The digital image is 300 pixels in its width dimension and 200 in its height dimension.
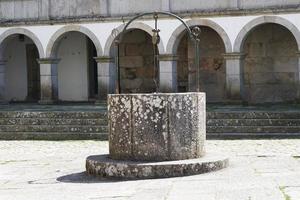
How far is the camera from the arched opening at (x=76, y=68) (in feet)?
70.7

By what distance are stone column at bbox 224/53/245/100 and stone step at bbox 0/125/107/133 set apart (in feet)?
13.5

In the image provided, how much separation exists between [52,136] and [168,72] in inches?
164

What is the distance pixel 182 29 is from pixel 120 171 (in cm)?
1057

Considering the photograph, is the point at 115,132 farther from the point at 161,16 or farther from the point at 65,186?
the point at 161,16

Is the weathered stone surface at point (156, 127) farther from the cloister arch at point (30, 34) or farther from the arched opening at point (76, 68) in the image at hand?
the arched opening at point (76, 68)

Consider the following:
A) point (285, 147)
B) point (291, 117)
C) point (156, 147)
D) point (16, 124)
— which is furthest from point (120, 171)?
point (16, 124)

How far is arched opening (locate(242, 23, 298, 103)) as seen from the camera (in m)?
19.0

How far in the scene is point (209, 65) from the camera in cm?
2000

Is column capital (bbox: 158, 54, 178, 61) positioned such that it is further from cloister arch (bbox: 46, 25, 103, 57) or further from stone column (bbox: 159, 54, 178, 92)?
cloister arch (bbox: 46, 25, 103, 57)

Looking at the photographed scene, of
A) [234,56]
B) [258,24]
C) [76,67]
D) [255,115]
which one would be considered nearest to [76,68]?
[76,67]

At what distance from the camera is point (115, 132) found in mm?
8195

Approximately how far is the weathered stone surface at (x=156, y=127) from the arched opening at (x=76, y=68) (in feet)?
44.1

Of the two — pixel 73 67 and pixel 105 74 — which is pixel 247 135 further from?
pixel 73 67

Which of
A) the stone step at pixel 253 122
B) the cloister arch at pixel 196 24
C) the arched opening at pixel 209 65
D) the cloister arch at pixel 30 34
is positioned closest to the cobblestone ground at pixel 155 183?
the stone step at pixel 253 122
